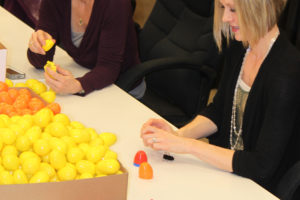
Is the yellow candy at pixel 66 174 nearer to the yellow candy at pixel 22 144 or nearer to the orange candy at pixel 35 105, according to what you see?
the yellow candy at pixel 22 144

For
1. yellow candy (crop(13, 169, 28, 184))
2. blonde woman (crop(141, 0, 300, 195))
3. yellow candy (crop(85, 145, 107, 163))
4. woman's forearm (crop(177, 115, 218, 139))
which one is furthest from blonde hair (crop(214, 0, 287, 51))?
yellow candy (crop(13, 169, 28, 184))

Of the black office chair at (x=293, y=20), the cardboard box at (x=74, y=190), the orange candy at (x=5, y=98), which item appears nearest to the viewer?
the cardboard box at (x=74, y=190)

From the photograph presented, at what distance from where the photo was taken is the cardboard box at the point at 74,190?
96 centimetres

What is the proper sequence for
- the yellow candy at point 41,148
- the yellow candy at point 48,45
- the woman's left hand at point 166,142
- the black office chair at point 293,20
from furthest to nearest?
the black office chair at point 293,20 → the yellow candy at point 48,45 → the woman's left hand at point 166,142 → the yellow candy at point 41,148

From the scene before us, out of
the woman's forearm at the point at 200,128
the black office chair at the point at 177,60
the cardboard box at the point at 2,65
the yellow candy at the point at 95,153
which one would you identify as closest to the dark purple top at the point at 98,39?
the black office chair at the point at 177,60

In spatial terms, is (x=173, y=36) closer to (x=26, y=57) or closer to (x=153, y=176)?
(x=26, y=57)

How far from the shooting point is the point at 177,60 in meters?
2.22

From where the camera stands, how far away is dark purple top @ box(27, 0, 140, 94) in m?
2.01

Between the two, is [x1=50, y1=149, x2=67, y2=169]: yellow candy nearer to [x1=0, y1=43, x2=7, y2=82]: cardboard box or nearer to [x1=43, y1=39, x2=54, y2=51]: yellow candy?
[x1=0, y1=43, x2=7, y2=82]: cardboard box

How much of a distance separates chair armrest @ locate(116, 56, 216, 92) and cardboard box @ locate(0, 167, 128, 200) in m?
1.10

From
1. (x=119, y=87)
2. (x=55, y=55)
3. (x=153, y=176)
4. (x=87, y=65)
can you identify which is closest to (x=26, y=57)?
(x=55, y=55)

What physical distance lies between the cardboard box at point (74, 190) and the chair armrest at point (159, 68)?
1.10 meters

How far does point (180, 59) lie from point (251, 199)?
1.05m

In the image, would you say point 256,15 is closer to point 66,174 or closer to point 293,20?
point 66,174
